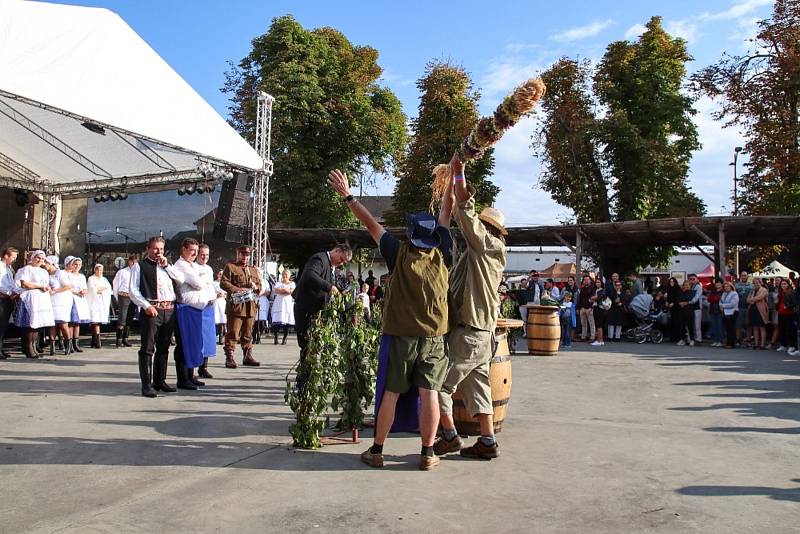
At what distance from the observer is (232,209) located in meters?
18.0

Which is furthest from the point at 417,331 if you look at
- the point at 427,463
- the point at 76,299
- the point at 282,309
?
the point at 282,309

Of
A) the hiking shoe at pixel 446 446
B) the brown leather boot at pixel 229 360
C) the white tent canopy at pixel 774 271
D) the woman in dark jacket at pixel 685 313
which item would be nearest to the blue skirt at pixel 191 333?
the brown leather boot at pixel 229 360

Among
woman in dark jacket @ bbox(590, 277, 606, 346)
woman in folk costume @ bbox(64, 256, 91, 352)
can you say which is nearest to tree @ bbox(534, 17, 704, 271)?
woman in dark jacket @ bbox(590, 277, 606, 346)

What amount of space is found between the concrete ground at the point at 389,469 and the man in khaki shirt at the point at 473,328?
0.31m

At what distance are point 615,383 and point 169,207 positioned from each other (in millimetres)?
13485

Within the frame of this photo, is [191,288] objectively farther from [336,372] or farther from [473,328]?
[473,328]

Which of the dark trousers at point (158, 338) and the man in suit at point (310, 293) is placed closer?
the man in suit at point (310, 293)

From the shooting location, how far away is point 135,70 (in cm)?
1382

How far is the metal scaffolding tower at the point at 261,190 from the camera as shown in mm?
18062

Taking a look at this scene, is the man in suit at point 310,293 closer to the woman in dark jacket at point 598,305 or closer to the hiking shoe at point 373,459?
the hiking shoe at point 373,459

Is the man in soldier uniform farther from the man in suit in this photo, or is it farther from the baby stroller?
the baby stroller

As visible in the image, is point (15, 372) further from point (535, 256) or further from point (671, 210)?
point (535, 256)

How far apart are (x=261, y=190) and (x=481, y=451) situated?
15199mm

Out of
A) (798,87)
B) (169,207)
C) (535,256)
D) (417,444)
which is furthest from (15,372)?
(535,256)
